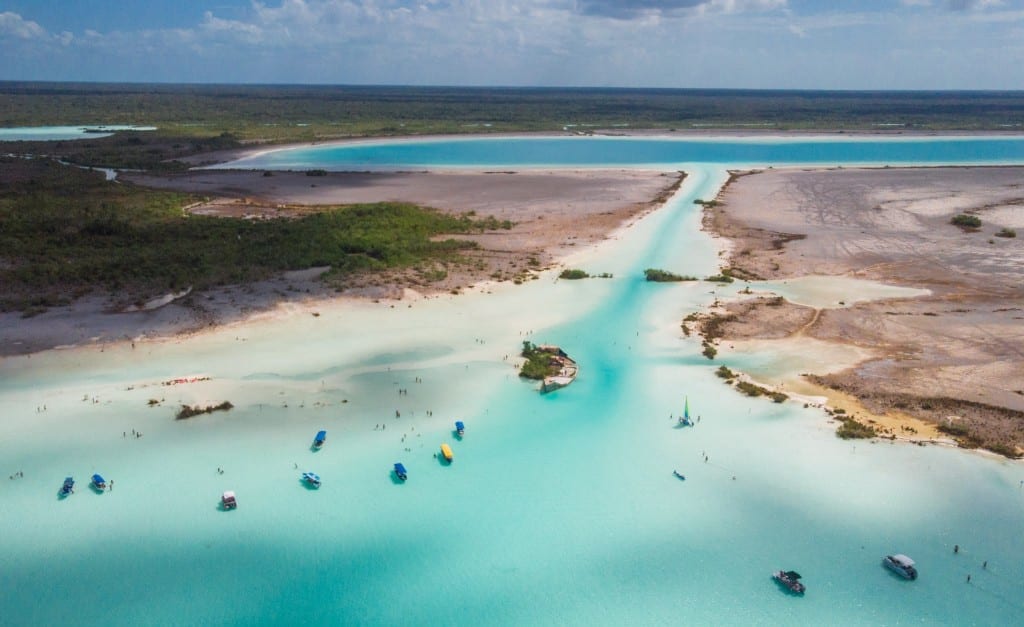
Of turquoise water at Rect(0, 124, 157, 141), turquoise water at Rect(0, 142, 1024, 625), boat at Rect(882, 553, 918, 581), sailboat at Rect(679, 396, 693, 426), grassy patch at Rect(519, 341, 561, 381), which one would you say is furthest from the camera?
turquoise water at Rect(0, 124, 157, 141)

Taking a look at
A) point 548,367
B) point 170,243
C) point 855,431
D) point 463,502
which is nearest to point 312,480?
point 463,502

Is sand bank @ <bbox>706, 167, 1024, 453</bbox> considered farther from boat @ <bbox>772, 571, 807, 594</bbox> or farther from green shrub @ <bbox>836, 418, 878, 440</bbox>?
boat @ <bbox>772, 571, 807, 594</bbox>

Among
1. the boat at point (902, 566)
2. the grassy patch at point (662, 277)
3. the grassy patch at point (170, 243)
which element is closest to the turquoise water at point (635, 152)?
the grassy patch at point (170, 243)

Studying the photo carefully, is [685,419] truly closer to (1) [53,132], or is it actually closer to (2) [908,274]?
(2) [908,274]

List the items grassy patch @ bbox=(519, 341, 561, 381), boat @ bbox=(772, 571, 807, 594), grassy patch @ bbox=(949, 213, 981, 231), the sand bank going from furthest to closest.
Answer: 1. grassy patch @ bbox=(949, 213, 981, 231)
2. grassy patch @ bbox=(519, 341, 561, 381)
3. the sand bank
4. boat @ bbox=(772, 571, 807, 594)

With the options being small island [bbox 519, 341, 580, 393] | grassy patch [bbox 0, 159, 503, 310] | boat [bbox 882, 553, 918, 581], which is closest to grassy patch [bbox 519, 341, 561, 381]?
small island [bbox 519, 341, 580, 393]

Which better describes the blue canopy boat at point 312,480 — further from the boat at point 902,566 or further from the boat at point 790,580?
the boat at point 902,566
